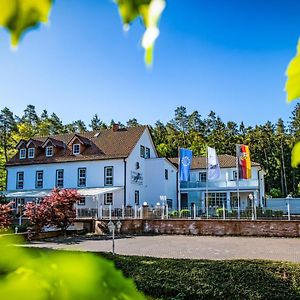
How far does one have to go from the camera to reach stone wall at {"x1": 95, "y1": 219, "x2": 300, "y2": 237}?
77.1 ft

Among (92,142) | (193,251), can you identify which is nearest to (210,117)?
(92,142)

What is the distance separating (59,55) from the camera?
851mm

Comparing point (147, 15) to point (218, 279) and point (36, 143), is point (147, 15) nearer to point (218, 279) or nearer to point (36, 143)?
point (218, 279)

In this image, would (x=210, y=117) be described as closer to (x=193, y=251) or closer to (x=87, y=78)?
(x=193, y=251)

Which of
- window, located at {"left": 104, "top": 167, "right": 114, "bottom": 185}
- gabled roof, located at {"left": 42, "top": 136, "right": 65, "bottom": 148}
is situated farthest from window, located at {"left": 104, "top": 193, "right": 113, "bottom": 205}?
gabled roof, located at {"left": 42, "top": 136, "right": 65, "bottom": 148}

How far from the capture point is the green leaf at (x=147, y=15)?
53cm

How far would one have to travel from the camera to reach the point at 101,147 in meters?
36.9

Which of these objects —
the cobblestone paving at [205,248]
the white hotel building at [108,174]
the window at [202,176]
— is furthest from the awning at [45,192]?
the window at [202,176]

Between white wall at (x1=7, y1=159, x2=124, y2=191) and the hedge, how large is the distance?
22868mm

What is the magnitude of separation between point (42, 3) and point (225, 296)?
33.6 feet

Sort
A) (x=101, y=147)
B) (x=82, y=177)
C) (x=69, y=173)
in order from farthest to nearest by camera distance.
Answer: (x=101, y=147) < (x=69, y=173) < (x=82, y=177)

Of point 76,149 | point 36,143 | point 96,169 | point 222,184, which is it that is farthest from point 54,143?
point 222,184

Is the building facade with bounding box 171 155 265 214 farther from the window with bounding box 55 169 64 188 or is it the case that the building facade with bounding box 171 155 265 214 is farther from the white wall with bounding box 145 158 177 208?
the window with bounding box 55 169 64 188

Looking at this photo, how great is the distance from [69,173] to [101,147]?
3824 millimetres
